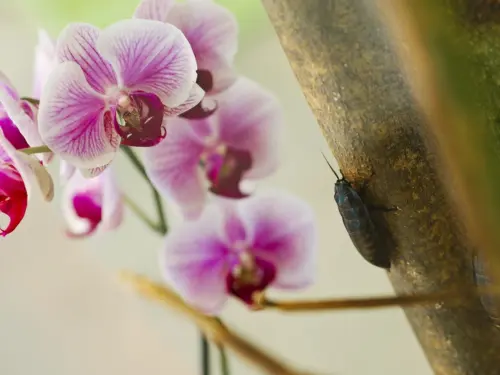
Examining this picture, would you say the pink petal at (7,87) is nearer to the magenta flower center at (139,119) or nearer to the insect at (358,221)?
the magenta flower center at (139,119)

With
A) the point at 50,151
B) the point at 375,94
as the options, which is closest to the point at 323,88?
the point at 375,94

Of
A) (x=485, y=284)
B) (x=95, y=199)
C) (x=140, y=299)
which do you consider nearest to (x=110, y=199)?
(x=95, y=199)

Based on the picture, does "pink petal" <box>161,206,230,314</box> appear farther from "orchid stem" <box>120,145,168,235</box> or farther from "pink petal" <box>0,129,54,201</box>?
"pink petal" <box>0,129,54,201</box>

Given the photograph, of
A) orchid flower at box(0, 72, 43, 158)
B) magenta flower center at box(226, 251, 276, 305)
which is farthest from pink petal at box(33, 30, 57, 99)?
magenta flower center at box(226, 251, 276, 305)

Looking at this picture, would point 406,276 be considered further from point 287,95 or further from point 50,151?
point 287,95

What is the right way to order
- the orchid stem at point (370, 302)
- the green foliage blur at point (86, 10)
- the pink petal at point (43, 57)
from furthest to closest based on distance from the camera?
the green foliage blur at point (86, 10)
the pink petal at point (43, 57)
the orchid stem at point (370, 302)

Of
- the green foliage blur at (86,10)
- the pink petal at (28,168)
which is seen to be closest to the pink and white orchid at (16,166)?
the pink petal at (28,168)

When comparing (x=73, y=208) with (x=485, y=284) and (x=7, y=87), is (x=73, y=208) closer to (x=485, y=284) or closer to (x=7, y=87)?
(x=7, y=87)
